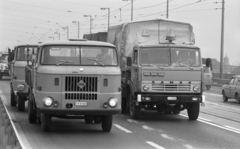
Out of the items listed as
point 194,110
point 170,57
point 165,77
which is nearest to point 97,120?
point 165,77

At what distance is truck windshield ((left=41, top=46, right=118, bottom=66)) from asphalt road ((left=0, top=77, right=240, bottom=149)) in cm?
171

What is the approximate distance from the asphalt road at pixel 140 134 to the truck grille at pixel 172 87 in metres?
0.98

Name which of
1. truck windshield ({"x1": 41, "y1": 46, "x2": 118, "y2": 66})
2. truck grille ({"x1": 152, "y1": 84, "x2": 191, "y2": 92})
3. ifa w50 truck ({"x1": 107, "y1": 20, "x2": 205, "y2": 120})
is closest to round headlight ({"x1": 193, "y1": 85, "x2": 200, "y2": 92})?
ifa w50 truck ({"x1": 107, "y1": 20, "x2": 205, "y2": 120})

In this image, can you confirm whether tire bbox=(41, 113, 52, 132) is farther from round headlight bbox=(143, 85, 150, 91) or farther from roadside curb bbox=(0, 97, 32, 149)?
round headlight bbox=(143, 85, 150, 91)

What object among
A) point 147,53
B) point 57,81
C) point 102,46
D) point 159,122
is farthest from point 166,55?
point 57,81

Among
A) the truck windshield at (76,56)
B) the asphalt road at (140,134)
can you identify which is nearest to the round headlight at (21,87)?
the asphalt road at (140,134)

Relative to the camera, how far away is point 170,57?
17906 mm

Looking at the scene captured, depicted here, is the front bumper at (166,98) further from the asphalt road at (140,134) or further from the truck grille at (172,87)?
the asphalt road at (140,134)

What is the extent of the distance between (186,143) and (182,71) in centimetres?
552

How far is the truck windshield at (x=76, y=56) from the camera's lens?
13.9 metres

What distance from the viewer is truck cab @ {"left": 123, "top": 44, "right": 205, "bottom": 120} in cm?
1750

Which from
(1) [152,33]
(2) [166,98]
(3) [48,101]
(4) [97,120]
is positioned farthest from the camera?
(1) [152,33]

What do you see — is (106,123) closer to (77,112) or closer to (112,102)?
(112,102)

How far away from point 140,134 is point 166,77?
3.94m
